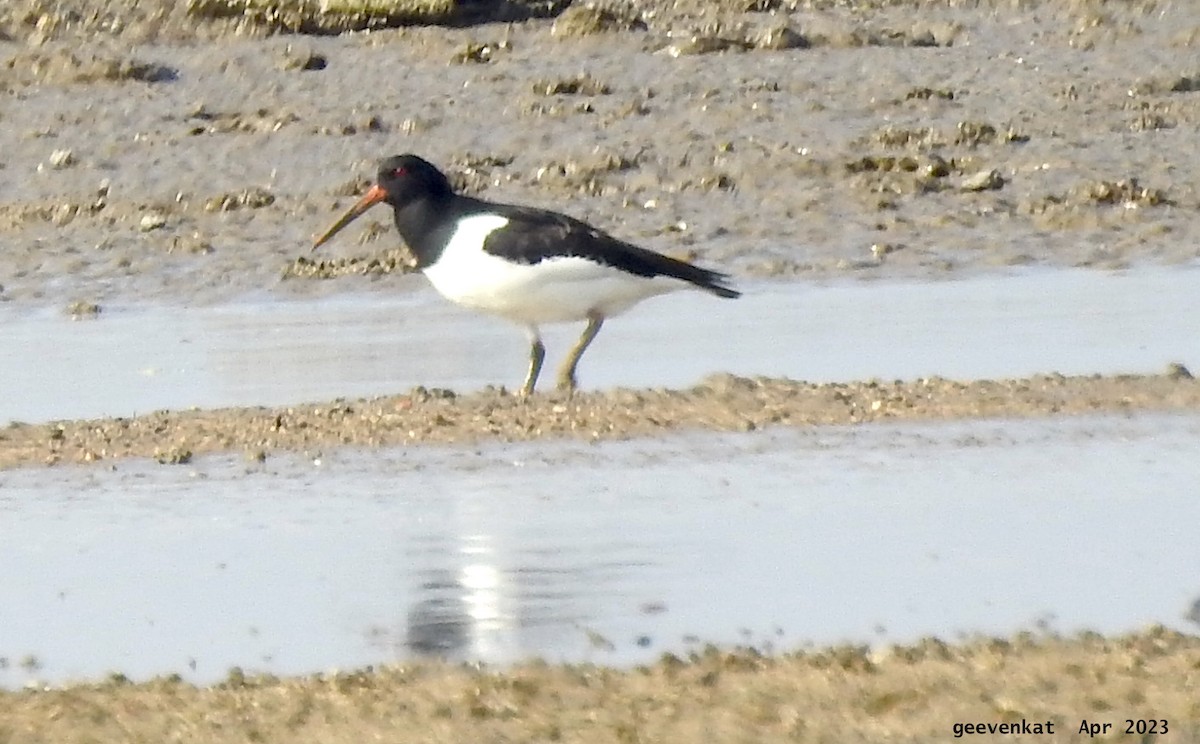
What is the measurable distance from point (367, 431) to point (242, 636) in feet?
8.55

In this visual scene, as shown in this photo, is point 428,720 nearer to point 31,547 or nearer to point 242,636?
point 242,636

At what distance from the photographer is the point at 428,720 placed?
5.16 meters

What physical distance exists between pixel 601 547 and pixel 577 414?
200 centimetres

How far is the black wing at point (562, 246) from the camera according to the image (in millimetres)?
9492

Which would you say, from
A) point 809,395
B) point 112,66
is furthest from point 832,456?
point 112,66

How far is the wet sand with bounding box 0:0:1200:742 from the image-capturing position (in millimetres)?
8812

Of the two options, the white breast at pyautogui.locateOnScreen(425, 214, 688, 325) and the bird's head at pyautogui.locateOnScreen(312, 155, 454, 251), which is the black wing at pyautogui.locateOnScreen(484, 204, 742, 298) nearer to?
the white breast at pyautogui.locateOnScreen(425, 214, 688, 325)

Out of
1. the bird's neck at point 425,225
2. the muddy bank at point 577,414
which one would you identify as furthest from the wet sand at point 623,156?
the bird's neck at point 425,225

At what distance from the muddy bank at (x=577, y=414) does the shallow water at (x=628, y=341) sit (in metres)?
0.52

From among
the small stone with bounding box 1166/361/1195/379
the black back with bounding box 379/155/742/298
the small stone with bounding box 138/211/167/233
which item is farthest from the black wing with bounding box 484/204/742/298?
the small stone with bounding box 138/211/167/233

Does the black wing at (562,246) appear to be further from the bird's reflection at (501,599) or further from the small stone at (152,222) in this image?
the small stone at (152,222)

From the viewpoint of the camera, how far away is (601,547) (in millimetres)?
6707

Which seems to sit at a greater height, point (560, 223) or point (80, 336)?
point (560, 223)

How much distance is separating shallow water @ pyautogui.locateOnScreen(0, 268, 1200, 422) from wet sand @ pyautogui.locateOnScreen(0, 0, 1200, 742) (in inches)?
18.3
